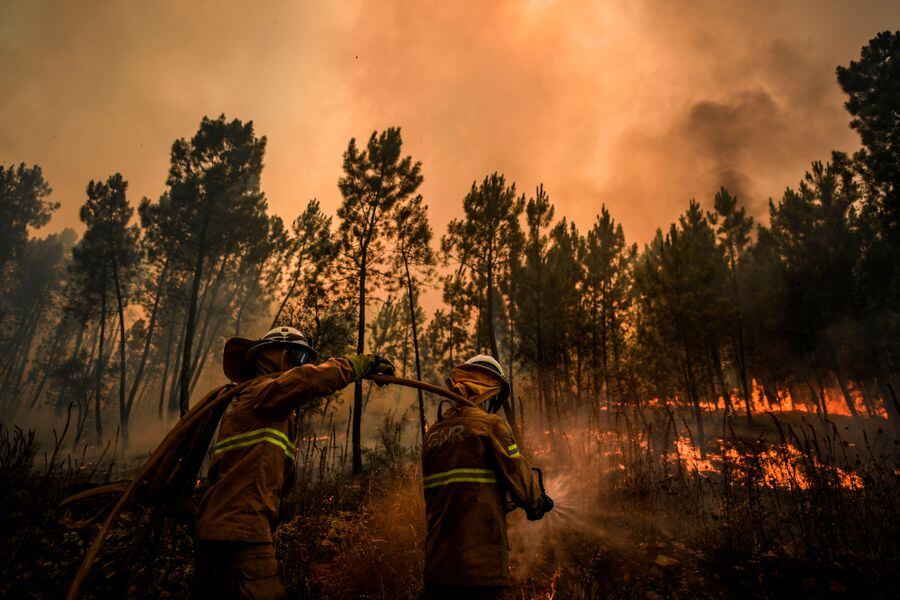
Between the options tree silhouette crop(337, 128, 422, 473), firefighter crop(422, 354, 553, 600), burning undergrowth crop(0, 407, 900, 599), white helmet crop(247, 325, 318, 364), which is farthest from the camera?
tree silhouette crop(337, 128, 422, 473)

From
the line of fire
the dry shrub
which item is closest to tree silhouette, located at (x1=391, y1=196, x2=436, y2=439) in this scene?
the line of fire

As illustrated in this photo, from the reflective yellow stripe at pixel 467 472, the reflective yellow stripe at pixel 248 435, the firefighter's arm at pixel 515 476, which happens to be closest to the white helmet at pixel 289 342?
the reflective yellow stripe at pixel 248 435

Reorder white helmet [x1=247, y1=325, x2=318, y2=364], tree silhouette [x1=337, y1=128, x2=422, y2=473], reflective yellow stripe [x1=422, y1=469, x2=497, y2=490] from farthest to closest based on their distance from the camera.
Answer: tree silhouette [x1=337, y1=128, x2=422, y2=473] → white helmet [x1=247, y1=325, x2=318, y2=364] → reflective yellow stripe [x1=422, y1=469, x2=497, y2=490]

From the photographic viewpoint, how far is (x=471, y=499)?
262cm

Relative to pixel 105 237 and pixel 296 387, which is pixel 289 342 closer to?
pixel 296 387

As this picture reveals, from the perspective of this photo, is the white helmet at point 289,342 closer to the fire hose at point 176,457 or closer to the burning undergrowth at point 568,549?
the fire hose at point 176,457

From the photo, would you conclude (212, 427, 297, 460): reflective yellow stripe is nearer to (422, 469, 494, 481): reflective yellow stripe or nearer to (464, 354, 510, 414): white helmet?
(422, 469, 494, 481): reflective yellow stripe

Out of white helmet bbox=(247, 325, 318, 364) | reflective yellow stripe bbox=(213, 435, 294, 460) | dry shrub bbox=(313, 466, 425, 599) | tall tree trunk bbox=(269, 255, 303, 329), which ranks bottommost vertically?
dry shrub bbox=(313, 466, 425, 599)

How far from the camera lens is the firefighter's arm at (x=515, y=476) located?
8.85ft

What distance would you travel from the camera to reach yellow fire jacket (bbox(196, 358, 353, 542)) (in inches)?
89.5

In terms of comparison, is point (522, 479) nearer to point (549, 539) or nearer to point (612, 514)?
point (549, 539)

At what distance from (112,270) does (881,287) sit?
144 feet

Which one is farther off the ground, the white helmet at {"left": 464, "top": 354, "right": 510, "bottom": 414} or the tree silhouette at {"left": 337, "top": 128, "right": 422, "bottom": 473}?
the tree silhouette at {"left": 337, "top": 128, "right": 422, "bottom": 473}

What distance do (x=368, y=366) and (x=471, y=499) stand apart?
1361 mm
